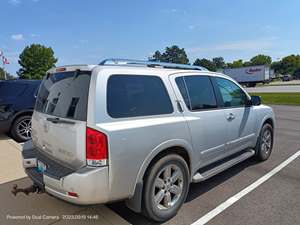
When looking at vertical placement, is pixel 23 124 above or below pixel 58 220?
above

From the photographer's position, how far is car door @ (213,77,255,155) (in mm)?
3883

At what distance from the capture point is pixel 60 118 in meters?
2.68

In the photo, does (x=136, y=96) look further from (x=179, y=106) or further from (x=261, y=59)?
(x=261, y=59)

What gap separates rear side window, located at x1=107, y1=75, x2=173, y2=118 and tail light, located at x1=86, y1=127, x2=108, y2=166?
0.83 ft

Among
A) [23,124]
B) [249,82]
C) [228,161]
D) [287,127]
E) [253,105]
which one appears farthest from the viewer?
[249,82]

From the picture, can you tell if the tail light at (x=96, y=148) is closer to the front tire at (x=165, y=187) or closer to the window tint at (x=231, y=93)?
the front tire at (x=165, y=187)

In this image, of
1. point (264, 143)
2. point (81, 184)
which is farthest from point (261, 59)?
point (81, 184)

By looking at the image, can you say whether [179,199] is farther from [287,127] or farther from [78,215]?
[287,127]

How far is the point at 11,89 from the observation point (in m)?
6.93

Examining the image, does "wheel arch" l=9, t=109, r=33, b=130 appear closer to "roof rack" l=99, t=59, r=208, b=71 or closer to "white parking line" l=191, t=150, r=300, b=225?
"roof rack" l=99, t=59, r=208, b=71

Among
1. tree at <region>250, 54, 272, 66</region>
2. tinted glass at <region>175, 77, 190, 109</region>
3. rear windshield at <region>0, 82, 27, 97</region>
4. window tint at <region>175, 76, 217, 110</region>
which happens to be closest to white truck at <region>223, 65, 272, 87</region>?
rear windshield at <region>0, 82, 27, 97</region>

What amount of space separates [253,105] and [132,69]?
2.80 meters

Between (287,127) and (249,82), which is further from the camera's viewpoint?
(249,82)

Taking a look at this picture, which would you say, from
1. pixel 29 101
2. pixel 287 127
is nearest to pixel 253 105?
pixel 287 127
